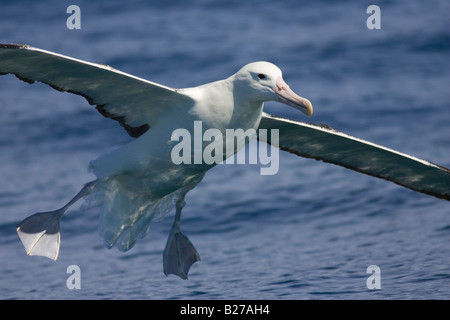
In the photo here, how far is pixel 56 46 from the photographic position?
61.8 ft

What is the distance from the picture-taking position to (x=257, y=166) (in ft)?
45.6

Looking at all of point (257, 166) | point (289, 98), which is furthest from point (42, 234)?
point (257, 166)

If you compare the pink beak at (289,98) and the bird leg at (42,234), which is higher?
the pink beak at (289,98)

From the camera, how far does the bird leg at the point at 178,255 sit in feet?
30.7

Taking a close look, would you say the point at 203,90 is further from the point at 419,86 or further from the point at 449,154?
the point at 419,86

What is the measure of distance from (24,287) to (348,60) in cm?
955

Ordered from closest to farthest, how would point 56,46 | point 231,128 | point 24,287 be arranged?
point 231,128 → point 24,287 → point 56,46

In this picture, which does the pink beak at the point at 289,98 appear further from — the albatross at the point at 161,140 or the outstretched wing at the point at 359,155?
the outstretched wing at the point at 359,155

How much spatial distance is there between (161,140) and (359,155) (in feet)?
7.18

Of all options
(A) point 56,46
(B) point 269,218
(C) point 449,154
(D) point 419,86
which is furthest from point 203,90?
(A) point 56,46

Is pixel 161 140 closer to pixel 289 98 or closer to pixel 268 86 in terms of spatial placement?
pixel 268 86

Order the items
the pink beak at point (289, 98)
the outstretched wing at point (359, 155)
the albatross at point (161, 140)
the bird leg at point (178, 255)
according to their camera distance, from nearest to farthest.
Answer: the pink beak at point (289, 98) → the albatross at point (161, 140) → the outstretched wing at point (359, 155) → the bird leg at point (178, 255)

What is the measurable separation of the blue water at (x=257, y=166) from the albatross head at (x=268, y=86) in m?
2.24

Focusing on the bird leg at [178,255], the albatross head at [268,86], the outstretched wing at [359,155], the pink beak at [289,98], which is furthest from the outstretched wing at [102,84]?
the bird leg at [178,255]
